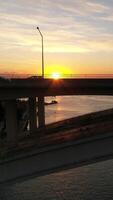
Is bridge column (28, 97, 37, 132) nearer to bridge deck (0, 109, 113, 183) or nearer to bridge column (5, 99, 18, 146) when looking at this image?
bridge column (5, 99, 18, 146)

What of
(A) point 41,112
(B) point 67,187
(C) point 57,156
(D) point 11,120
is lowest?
(B) point 67,187

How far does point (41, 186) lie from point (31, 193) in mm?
2537

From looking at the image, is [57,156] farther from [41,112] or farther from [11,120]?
[41,112]

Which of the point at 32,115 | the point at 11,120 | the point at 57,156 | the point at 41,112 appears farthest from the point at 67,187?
the point at 41,112

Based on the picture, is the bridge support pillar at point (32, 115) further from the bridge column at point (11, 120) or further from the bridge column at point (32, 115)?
the bridge column at point (11, 120)

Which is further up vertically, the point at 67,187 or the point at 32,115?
the point at 32,115

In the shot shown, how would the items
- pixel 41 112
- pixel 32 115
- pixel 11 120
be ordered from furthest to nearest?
1. pixel 41 112
2. pixel 32 115
3. pixel 11 120

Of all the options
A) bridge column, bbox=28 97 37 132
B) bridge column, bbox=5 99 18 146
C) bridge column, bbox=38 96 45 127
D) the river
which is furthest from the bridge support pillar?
the river

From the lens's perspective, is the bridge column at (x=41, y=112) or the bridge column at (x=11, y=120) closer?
the bridge column at (x=11, y=120)

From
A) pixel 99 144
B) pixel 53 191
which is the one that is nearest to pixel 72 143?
pixel 99 144

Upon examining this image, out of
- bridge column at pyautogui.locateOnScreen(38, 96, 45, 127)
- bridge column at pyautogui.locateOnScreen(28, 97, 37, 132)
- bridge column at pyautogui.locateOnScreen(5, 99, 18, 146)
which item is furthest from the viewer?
bridge column at pyautogui.locateOnScreen(38, 96, 45, 127)

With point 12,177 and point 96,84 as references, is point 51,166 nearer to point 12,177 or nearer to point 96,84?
point 12,177

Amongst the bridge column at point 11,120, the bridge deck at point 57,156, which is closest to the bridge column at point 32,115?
the bridge column at point 11,120

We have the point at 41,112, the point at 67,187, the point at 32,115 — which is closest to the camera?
the point at 67,187
